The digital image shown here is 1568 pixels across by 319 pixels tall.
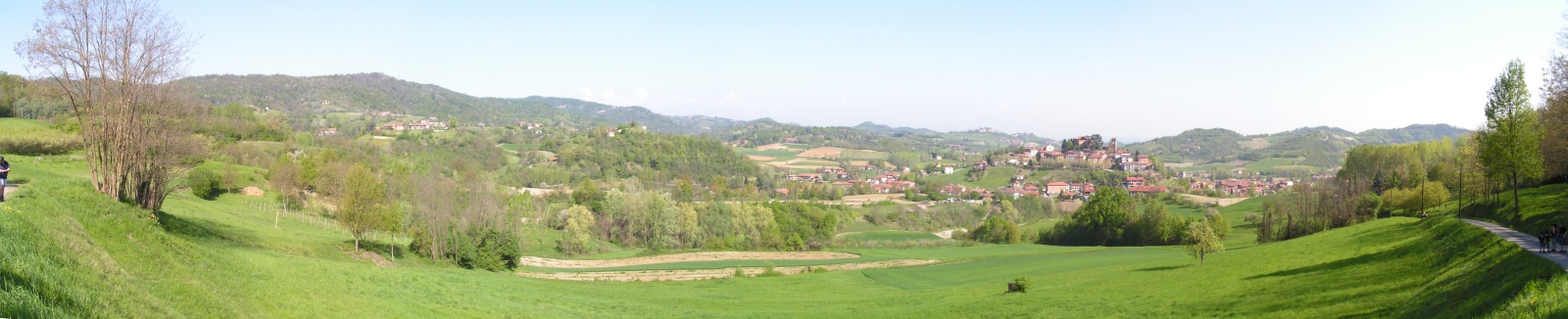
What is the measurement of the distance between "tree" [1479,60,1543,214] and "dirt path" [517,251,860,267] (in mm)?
49687

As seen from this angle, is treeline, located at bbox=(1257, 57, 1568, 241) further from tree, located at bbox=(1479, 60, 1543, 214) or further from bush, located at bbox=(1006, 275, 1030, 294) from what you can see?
bush, located at bbox=(1006, 275, 1030, 294)

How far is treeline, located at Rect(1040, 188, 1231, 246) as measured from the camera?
86.8 metres

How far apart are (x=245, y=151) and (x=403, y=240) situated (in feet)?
139

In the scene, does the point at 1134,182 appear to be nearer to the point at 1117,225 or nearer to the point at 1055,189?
the point at 1055,189

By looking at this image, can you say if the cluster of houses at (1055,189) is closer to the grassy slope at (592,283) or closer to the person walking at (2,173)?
the grassy slope at (592,283)

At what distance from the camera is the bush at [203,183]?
53.6 meters

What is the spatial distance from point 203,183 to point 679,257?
129 ft

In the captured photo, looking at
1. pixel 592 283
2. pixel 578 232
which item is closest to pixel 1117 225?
pixel 578 232

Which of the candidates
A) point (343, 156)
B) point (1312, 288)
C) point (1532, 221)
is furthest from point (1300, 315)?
point (343, 156)

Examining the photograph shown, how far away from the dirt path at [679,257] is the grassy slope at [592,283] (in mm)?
17608

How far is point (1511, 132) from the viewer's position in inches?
1594

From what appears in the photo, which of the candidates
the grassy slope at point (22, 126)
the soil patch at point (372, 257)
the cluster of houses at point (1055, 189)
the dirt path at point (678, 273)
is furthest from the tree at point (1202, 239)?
the cluster of houses at point (1055, 189)

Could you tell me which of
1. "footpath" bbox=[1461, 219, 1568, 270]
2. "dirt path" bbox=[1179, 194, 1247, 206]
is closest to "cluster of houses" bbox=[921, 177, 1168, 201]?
"dirt path" bbox=[1179, 194, 1247, 206]

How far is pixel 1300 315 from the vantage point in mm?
21109
